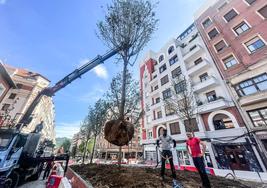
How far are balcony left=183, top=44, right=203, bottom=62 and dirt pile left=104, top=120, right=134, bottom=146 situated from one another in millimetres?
19992

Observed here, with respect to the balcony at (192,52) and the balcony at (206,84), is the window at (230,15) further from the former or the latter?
the balcony at (206,84)

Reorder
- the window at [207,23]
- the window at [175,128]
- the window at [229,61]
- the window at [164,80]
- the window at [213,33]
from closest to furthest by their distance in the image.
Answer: the window at [229,61] → the window at [213,33] → the window at [175,128] → the window at [207,23] → the window at [164,80]

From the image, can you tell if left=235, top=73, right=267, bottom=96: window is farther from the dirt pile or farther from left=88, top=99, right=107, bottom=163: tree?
left=88, top=99, right=107, bottom=163: tree

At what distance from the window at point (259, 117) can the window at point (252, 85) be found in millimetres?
2017

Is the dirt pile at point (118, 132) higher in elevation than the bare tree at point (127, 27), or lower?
lower

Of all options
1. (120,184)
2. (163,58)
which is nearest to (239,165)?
(120,184)

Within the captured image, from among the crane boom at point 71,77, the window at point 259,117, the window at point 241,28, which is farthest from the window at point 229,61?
the crane boom at point 71,77

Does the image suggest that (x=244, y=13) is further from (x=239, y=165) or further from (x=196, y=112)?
(x=239, y=165)

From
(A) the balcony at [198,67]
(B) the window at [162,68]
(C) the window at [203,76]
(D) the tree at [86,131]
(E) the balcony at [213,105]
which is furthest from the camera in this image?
(B) the window at [162,68]

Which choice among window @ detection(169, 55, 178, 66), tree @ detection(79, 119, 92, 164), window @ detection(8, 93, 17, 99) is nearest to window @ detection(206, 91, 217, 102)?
window @ detection(169, 55, 178, 66)

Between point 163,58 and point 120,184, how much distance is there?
27.2 m

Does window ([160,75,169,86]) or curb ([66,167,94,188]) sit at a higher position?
window ([160,75,169,86])

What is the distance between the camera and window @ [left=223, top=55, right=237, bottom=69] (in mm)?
16256

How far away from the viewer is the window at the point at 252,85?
42.9 feet
